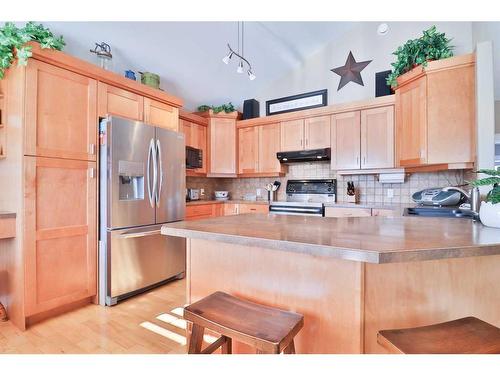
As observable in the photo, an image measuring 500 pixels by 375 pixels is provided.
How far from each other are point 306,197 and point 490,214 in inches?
104

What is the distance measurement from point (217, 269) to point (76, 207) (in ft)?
5.35

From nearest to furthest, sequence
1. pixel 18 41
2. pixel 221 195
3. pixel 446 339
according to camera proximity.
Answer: pixel 446 339
pixel 18 41
pixel 221 195

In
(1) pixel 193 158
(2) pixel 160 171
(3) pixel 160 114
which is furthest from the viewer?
(1) pixel 193 158

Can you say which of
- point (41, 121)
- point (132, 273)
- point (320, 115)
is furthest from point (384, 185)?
point (41, 121)

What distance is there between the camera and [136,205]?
2.59 metres

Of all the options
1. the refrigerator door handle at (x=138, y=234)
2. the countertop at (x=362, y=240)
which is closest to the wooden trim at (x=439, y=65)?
the countertop at (x=362, y=240)

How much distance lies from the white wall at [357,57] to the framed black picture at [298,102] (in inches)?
3.7

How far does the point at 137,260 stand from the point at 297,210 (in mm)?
2013

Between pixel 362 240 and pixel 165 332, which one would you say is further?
pixel 165 332

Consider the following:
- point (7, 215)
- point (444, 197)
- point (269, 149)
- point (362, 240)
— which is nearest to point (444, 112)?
point (444, 197)

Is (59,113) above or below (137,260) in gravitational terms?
above

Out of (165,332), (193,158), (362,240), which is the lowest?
(165,332)

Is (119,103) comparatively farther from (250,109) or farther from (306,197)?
(306,197)
